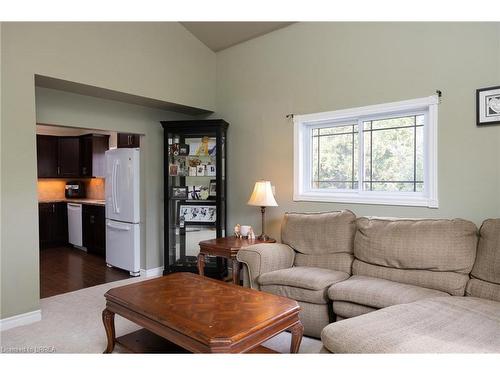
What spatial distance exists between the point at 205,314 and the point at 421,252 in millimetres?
1664

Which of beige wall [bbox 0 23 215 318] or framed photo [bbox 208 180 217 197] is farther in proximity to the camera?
framed photo [bbox 208 180 217 197]

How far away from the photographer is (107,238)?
16.7 ft

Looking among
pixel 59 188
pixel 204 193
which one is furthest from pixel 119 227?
pixel 59 188

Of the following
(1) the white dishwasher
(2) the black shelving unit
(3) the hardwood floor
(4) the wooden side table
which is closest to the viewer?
(4) the wooden side table

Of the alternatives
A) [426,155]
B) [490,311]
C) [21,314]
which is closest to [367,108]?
[426,155]

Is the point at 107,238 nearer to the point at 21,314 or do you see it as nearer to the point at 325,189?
the point at 21,314

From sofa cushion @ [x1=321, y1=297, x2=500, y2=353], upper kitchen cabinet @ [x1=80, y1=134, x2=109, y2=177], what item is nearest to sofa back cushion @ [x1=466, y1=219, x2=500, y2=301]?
sofa cushion @ [x1=321, y1=297, x2=500, y2=353]

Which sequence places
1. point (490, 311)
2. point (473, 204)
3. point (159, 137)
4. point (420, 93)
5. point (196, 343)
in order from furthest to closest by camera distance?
point (159, 137)
point (420, 93)
point (473, 204)
point (490, 311)
point (196, 343)

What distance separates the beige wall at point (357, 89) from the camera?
9.00 feet

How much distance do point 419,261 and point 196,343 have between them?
5.80 ft

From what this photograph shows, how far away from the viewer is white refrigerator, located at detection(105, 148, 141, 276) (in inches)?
182

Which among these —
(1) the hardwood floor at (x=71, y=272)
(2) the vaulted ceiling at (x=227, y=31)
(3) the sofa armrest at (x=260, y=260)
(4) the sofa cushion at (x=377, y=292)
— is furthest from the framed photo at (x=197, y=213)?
(4) the sofa cushion at (x=377, y=292)

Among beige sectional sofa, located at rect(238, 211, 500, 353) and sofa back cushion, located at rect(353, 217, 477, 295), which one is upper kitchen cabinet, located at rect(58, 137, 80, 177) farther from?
sofa back cushion, located at rect(353, 217, 477, 295)

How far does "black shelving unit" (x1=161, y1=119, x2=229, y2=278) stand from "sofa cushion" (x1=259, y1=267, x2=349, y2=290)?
1.54 metres
